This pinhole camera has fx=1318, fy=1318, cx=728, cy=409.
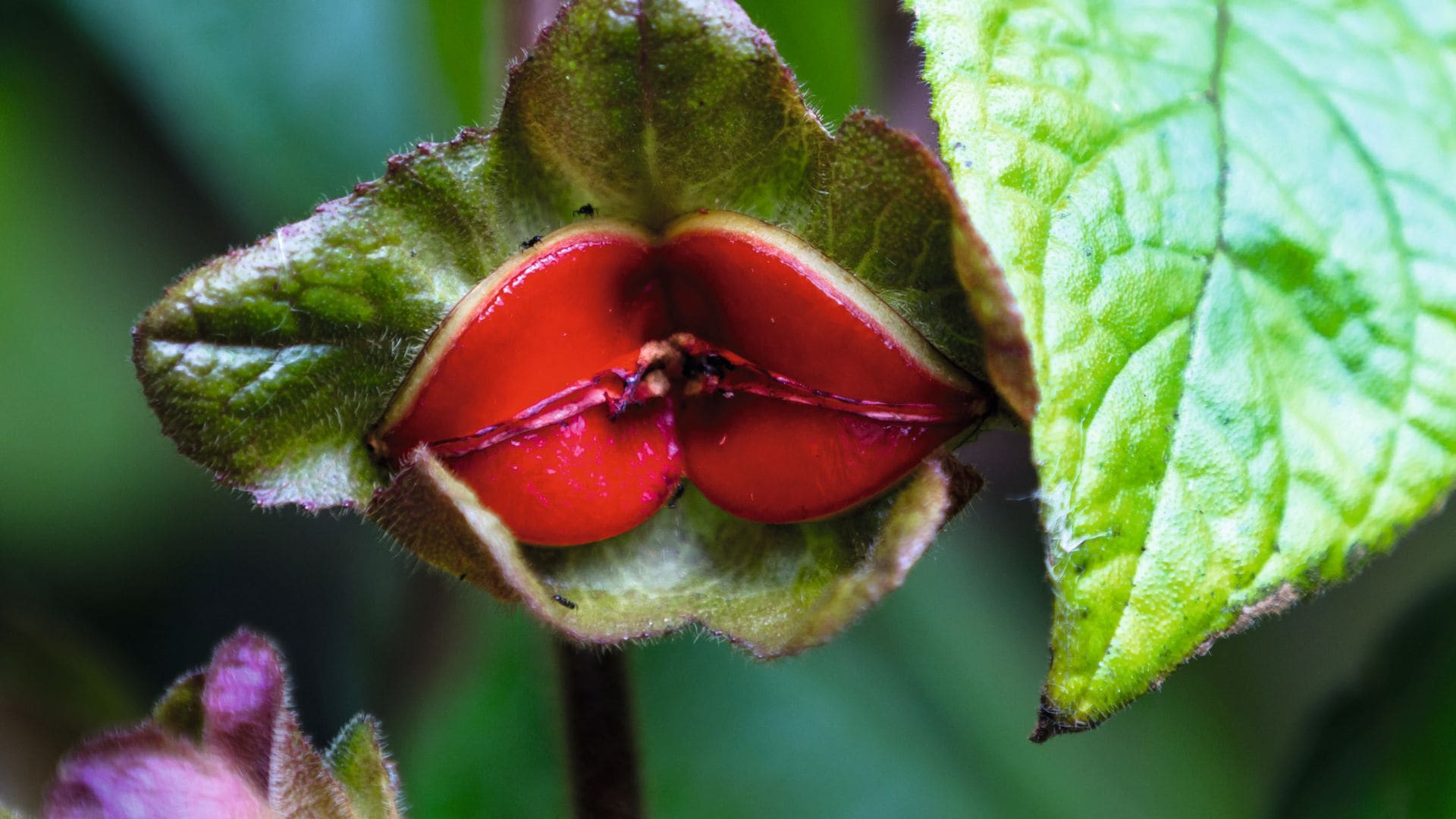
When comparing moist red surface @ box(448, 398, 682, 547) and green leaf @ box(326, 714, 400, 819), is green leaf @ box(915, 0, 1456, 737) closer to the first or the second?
moist red surface @ box(448, 398, 682, 547)

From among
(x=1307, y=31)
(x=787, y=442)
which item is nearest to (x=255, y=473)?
(x=787, y=442)

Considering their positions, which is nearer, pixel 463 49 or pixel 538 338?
pixel 538 338

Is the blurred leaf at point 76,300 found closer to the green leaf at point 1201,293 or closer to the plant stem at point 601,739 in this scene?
the plant stem at point 601,739

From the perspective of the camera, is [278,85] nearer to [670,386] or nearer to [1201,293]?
[670,386]

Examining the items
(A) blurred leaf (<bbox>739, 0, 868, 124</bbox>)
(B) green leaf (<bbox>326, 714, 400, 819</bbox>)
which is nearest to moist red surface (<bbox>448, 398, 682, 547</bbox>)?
(B) green leaf (<bbox>326, 714, 400, 819</bbox>)

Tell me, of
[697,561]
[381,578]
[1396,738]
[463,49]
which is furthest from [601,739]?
[463,49]

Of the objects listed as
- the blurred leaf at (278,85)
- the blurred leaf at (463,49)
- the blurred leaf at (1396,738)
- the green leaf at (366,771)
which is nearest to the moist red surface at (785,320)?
the green leaf at (366,771)
